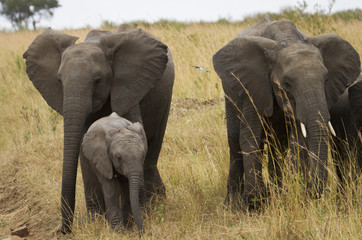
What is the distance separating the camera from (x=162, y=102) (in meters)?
7.18

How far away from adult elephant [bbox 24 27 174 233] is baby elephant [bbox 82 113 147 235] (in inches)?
12.7

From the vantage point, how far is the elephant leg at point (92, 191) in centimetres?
584

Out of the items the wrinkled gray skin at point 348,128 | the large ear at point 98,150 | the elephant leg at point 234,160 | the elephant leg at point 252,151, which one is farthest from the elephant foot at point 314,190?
the large ear at point 98,150

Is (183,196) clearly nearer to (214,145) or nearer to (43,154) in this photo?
(214,145)

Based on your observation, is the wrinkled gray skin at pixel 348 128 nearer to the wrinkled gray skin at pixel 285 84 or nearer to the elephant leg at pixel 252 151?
the wrinkled gray skin at pixel 285 84

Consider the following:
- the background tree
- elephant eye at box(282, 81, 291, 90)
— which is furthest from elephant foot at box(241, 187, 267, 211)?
the background tree

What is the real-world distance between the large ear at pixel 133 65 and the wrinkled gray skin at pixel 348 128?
1.76 meters

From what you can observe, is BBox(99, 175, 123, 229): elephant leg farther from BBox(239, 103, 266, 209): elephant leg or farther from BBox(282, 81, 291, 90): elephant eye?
BBox(282, 81, 291, 90): elephant eye

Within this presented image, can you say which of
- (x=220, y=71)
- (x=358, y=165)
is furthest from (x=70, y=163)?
(x=358, y=165)

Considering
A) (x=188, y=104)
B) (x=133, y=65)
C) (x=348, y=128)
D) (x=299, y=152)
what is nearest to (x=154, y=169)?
(x=133, y=65)

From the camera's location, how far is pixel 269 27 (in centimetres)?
619

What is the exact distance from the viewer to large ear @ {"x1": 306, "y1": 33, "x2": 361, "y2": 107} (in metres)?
5.84

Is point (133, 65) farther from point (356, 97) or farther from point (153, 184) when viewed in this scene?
point (356, 97)

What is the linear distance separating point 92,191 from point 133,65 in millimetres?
1332
